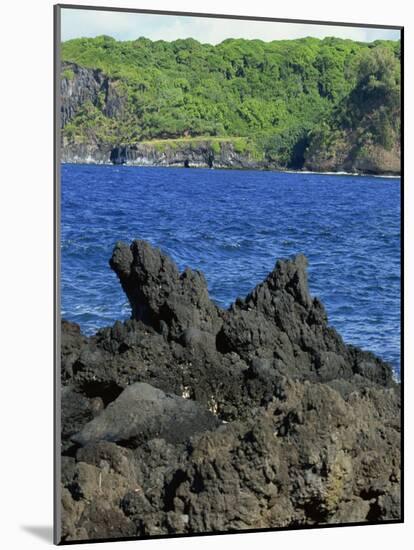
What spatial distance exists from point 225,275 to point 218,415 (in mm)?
849

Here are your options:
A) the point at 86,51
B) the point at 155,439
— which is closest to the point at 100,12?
the point at 86,51

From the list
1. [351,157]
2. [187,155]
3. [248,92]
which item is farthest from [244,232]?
[351,157]

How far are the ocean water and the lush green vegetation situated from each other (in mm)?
248

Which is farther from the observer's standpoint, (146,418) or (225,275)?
(225,275)

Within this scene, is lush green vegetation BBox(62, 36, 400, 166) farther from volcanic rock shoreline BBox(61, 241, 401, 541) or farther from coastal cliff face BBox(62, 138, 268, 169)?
volcanic rock shoreline BBox(61, 241, 401, 541)

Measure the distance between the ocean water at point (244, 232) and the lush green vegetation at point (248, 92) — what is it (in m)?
0.25

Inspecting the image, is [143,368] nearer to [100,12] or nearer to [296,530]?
[296,530]

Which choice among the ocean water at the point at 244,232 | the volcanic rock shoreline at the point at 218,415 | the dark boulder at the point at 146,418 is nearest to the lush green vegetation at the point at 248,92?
the ocean water at the point at 244,232

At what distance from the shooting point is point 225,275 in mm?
9609

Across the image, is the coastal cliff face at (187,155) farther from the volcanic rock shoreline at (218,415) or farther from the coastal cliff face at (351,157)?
the volcanic rock shoreline at (218,415)

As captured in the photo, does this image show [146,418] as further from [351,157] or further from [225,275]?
[351,157]

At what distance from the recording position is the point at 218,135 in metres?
9.84

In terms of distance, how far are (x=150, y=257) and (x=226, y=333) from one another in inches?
26.1

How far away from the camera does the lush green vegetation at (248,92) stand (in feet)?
31.3
